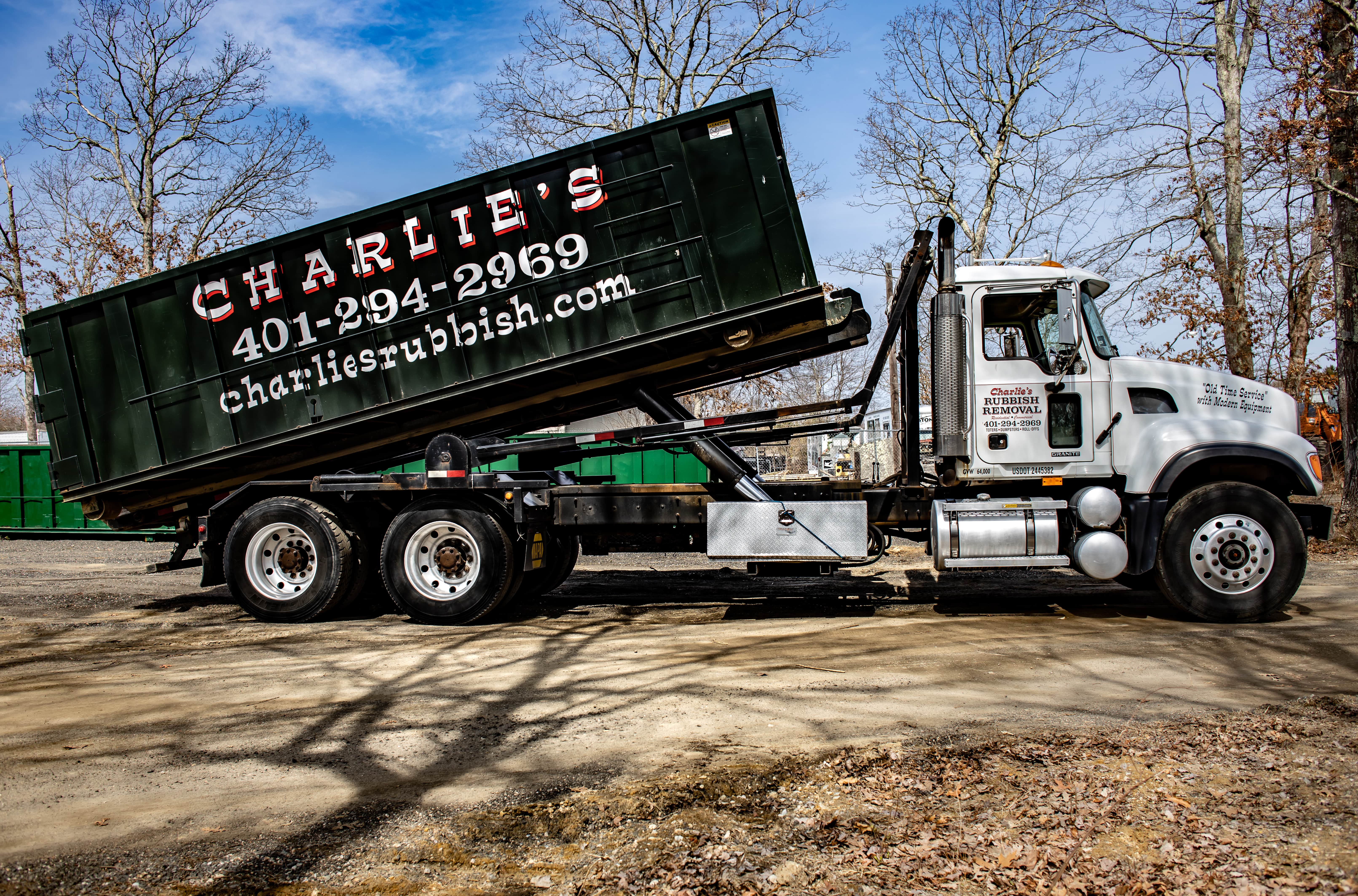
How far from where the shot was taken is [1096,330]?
7.46 metres

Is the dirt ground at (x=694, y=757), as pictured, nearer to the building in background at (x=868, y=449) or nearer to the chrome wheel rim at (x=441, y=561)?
the chrome wheel rim at (x=441, y=561)

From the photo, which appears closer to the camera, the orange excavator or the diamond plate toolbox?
the diamond plate toolbox

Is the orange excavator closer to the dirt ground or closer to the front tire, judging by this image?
the front tire

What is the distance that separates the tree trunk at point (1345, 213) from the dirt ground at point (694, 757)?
5889 mm

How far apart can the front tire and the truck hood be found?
65 centimetres

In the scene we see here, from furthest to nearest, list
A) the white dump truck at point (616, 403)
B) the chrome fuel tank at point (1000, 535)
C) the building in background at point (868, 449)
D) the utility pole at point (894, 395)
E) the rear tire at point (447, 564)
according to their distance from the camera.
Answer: the utility pole at point (894, 395) → the building in background at point (868, 449) → the rear tire at point (447, 564) → the chrome fuel tank at point (1000, 535) → the white dump truck at point (616, 403)

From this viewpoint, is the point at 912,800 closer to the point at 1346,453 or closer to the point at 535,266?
the point at 535,266

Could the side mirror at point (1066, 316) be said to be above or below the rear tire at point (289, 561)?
above

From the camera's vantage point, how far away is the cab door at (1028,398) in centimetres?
740

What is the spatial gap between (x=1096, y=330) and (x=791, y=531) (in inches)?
127

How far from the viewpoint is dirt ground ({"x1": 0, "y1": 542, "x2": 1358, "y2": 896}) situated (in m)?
2.92

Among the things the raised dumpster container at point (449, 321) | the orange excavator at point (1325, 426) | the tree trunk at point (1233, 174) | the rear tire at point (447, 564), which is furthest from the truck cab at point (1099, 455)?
the tree trunk at point (1233, 174)

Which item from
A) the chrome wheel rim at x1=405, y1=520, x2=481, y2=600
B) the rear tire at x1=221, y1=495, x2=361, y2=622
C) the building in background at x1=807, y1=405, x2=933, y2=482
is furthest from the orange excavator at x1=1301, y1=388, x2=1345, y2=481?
the rear tire at x1=221, y1=495, x2=361, y2=622

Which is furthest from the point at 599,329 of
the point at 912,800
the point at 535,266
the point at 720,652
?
the point at 912,800
